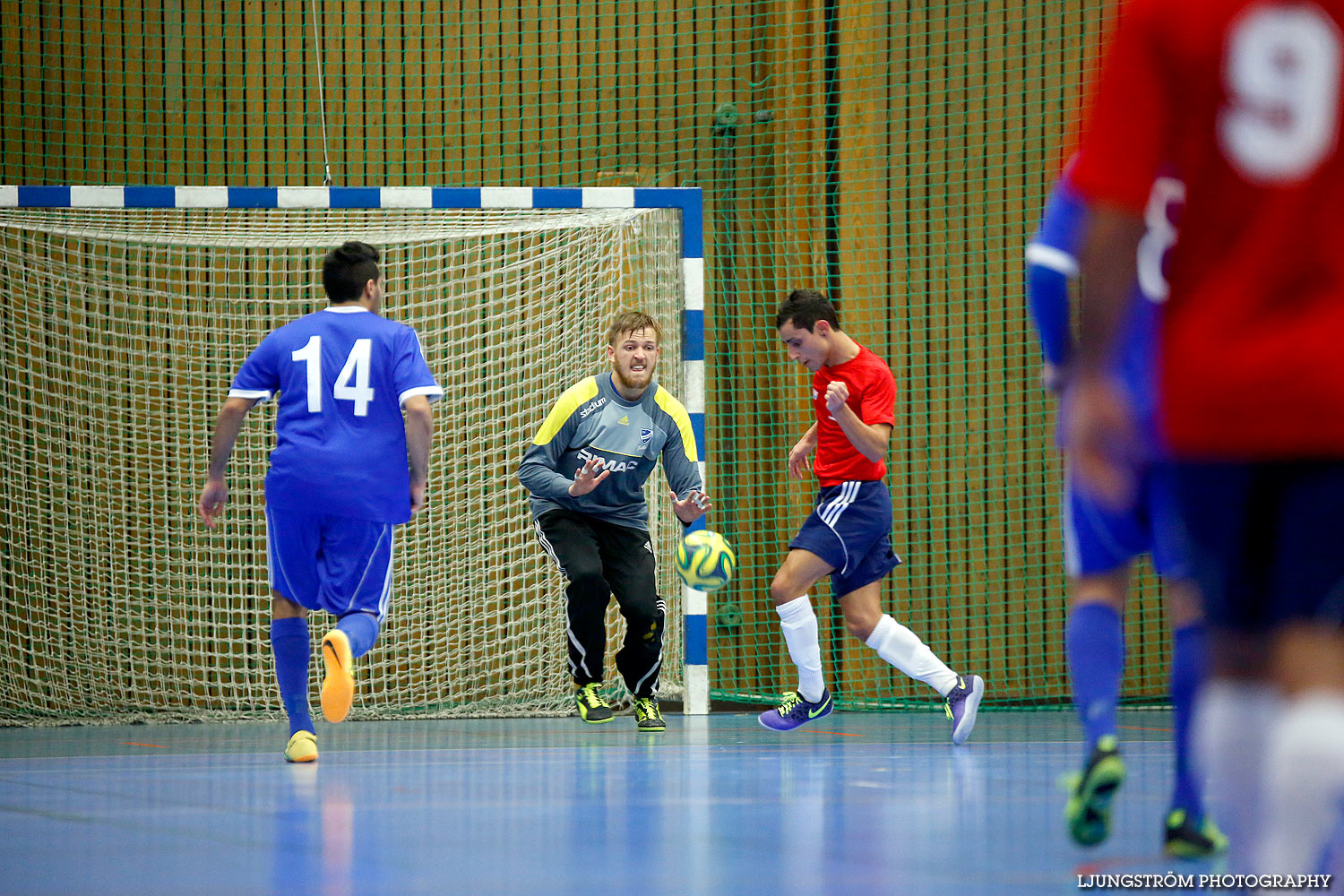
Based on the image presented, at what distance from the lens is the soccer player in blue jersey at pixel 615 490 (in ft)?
21.1

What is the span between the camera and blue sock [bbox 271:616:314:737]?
16.8ft

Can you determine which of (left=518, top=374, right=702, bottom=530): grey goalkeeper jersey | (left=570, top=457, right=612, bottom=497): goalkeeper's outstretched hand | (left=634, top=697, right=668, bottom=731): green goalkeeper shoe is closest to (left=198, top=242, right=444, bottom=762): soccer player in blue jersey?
(left=570, top=457, right=612, bottom=497): goalkeeper's outstretched hand

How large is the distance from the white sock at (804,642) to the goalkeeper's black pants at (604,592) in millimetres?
775

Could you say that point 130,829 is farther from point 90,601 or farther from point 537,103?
point 537,103

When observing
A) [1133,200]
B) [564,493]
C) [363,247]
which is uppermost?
[363,247]

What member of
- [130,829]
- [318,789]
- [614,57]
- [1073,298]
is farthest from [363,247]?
[1073,298]

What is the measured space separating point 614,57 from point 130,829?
6685 millimetres

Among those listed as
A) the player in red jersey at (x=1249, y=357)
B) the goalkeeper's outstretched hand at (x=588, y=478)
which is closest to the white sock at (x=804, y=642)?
the goalkeeper's outstretched hand at (x=588, y=478)

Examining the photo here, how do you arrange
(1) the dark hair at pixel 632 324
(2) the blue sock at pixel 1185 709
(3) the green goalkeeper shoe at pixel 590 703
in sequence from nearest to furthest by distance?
1. (2) the blue sock at pixel 1185 709
2. (1) the dark hair at pixel 632 324
3. (3) the green goalkeeper shoe at pixel 590 703

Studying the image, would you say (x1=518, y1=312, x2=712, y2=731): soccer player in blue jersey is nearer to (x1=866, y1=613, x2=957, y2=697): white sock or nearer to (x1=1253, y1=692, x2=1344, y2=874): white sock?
(x1=866, y1=613, x2=957, y2=697): white sock

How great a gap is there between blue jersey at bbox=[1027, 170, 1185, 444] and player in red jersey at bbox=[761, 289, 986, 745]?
3.16 m

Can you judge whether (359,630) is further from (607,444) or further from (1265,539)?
(1265,539)

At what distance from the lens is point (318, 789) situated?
13.5 feet

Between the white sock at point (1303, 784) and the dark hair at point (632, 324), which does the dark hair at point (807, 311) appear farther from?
the white sock at point (1303, 784)
